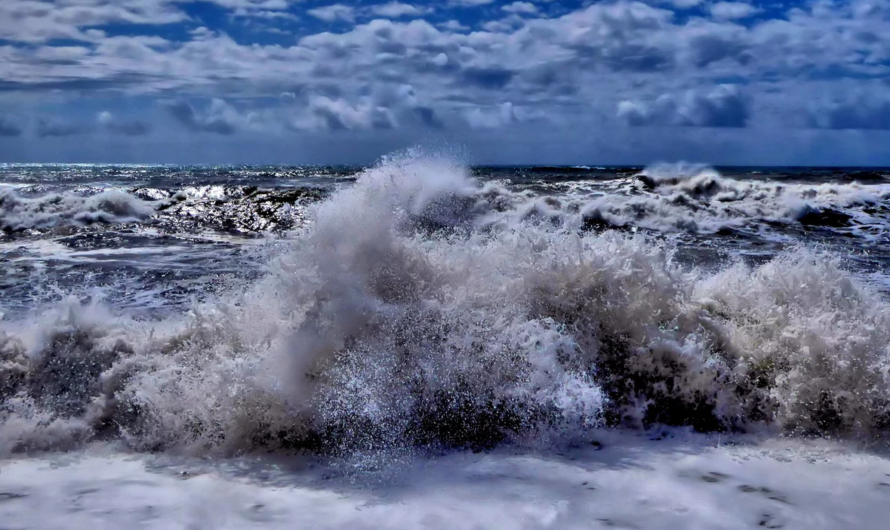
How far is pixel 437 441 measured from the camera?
333cm

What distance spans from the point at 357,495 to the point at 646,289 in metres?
2.32

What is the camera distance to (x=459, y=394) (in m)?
3.55

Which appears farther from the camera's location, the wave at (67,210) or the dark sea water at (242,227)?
the wave at (67,210)

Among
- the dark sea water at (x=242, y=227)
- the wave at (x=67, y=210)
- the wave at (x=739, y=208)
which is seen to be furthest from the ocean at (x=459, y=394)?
the wave at (x=67, y=210)

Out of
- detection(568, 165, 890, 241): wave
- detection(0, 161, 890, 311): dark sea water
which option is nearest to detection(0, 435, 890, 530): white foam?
detection(0, 161, 890, 311): dark sea water

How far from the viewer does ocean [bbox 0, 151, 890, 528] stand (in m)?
2.78

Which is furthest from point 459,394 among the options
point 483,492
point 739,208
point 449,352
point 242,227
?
point 739,208

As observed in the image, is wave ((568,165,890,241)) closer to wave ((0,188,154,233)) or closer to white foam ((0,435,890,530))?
wave ((0,188,154,233))

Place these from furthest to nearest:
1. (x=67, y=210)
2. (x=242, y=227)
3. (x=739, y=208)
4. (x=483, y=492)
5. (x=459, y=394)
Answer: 1. (x=739, y=208)
2. (x=67, y=210)
3. (x=242, y=227)
4. (x=459, y=394)
5. (x=483, y=492)

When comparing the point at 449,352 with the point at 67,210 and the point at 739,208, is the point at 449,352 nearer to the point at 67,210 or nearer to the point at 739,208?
the point at 739,208

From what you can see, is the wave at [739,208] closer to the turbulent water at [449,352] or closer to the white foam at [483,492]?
the turbulent water at [449,352]

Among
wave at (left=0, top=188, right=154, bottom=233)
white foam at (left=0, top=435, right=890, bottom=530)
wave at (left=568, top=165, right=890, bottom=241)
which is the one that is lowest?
white foam at (left=0, top=435, right=890, bottom=530)

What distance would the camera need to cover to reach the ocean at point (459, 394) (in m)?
2.78

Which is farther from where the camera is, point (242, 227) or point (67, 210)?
point (67, 210)
